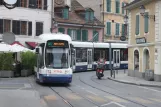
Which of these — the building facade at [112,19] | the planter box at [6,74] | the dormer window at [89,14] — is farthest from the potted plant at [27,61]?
the building facade at [112,19]

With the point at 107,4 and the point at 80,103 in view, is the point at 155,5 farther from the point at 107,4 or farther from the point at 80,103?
the point at 107,4

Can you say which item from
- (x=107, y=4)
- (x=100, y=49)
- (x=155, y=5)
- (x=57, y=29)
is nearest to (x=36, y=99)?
(x=155, y=5)

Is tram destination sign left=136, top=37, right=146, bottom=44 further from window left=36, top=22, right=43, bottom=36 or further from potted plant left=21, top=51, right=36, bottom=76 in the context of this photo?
window left=36, top=22, right=43, bottom=36

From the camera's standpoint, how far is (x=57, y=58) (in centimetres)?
2394

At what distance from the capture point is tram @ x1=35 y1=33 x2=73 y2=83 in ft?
77.6

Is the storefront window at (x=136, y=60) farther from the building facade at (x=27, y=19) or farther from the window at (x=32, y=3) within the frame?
the window at (x=32, y=3)

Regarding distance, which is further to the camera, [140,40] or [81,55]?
[81,55]

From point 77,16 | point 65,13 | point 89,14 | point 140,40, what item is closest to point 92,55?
point 140,40

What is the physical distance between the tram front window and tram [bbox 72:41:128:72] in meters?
14.2

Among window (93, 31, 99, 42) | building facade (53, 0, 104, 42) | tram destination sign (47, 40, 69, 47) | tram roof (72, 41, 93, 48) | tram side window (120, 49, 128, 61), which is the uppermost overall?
building facade (53, 0, 104, 42)

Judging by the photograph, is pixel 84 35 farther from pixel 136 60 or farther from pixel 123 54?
pixel 136 60

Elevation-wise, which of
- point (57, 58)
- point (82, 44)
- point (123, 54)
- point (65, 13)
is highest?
point (65, 13)

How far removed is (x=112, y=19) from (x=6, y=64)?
109 ft

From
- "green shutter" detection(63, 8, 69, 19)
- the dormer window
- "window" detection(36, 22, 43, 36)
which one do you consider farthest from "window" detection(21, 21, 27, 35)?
the dormer window
